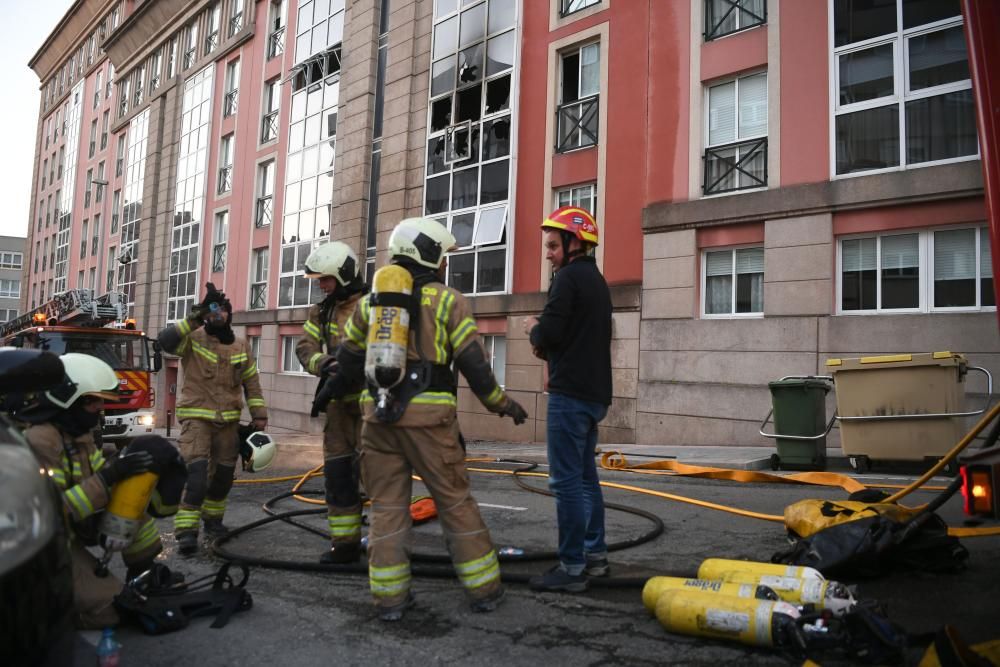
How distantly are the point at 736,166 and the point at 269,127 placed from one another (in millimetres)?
18048

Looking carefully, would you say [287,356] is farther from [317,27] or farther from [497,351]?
[317,27]

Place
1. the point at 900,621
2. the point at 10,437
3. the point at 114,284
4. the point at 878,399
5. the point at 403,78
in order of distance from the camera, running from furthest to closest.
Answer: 1. the point at 114,284
2. the point at 403,78
3. the point at 878,399
4. the point at 900,621
5. the point at 10,437

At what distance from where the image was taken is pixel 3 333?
20.1 metres

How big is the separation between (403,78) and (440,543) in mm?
16916

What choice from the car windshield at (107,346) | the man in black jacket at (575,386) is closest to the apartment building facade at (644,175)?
the car windshield at (107,346)

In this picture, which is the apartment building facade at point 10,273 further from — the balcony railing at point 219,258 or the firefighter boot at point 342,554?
the firefighter boot at point 342,554

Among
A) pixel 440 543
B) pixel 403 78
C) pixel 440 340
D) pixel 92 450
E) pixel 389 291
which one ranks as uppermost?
pixel 403 78

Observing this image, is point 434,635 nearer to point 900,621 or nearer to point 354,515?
point 354,515

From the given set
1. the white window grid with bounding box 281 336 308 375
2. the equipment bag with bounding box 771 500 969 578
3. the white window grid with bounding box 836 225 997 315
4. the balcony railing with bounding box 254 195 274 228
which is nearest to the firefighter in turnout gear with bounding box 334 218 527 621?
the equipment bag with bounding box 771 500 969 578

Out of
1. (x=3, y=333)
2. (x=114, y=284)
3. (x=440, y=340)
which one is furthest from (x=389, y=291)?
(x=114, y=284)

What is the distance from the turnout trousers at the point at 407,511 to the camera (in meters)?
3.45

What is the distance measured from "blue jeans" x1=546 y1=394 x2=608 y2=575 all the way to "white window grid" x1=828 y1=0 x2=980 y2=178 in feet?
31.1

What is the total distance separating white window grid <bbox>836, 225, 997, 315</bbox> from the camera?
34.0 feet

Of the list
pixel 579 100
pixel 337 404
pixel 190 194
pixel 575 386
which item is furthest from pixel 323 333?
pixel 190 194
